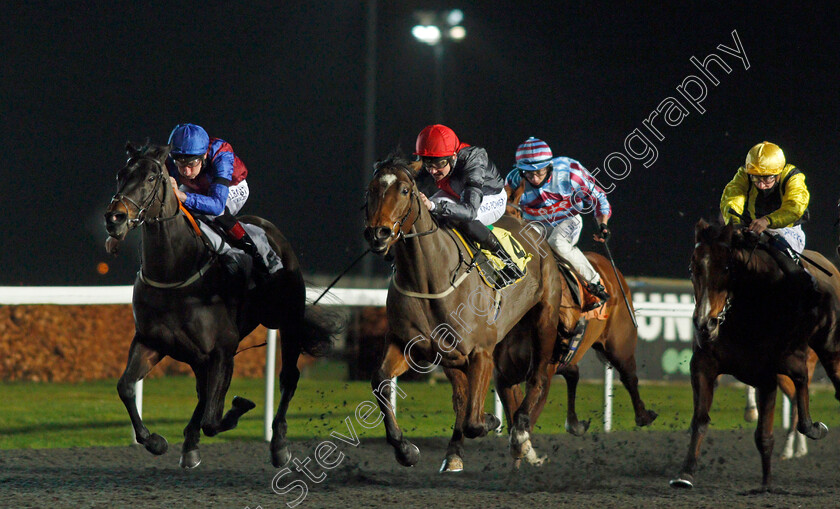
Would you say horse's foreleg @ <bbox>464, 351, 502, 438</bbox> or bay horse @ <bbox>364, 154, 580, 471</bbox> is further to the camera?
horse's foreleg @ <bbox>464, 351, 502, 438</bbox>

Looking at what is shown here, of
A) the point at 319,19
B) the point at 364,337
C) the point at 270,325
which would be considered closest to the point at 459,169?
the point at 270,325

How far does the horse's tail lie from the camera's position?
16.8 ft

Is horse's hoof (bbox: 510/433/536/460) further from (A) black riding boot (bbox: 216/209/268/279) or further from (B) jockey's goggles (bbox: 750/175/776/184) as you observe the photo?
(B) jockey's goggles (bbox: 750/175/776/184)

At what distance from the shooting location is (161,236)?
415cm

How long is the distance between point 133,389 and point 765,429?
116 inches

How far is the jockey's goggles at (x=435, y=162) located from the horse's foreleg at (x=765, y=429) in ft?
6.03

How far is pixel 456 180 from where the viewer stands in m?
4.48

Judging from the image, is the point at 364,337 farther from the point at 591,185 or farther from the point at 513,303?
the point at 513,303

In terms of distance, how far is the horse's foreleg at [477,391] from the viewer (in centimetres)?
388

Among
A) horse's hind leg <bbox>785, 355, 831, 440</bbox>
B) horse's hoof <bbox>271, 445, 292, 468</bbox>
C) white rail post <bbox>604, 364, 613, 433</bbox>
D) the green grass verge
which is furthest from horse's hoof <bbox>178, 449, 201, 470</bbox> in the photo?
white rail post <bbox>604, 364, 613, 433</bbox>

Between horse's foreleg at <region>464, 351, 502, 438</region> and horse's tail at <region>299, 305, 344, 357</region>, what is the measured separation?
4.53ft

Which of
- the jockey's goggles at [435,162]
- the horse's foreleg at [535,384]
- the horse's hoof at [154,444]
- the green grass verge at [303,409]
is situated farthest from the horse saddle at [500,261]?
the green grass verge at [303,409]

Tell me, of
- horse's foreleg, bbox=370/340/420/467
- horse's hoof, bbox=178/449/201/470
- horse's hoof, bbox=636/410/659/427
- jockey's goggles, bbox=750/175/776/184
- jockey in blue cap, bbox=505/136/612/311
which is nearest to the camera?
horse's foreleg, bbox=370/340/420/467

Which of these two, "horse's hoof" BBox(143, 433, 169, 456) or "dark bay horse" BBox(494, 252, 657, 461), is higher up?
A: "dark bay horse" BBox(494, 252, 657, 461)
